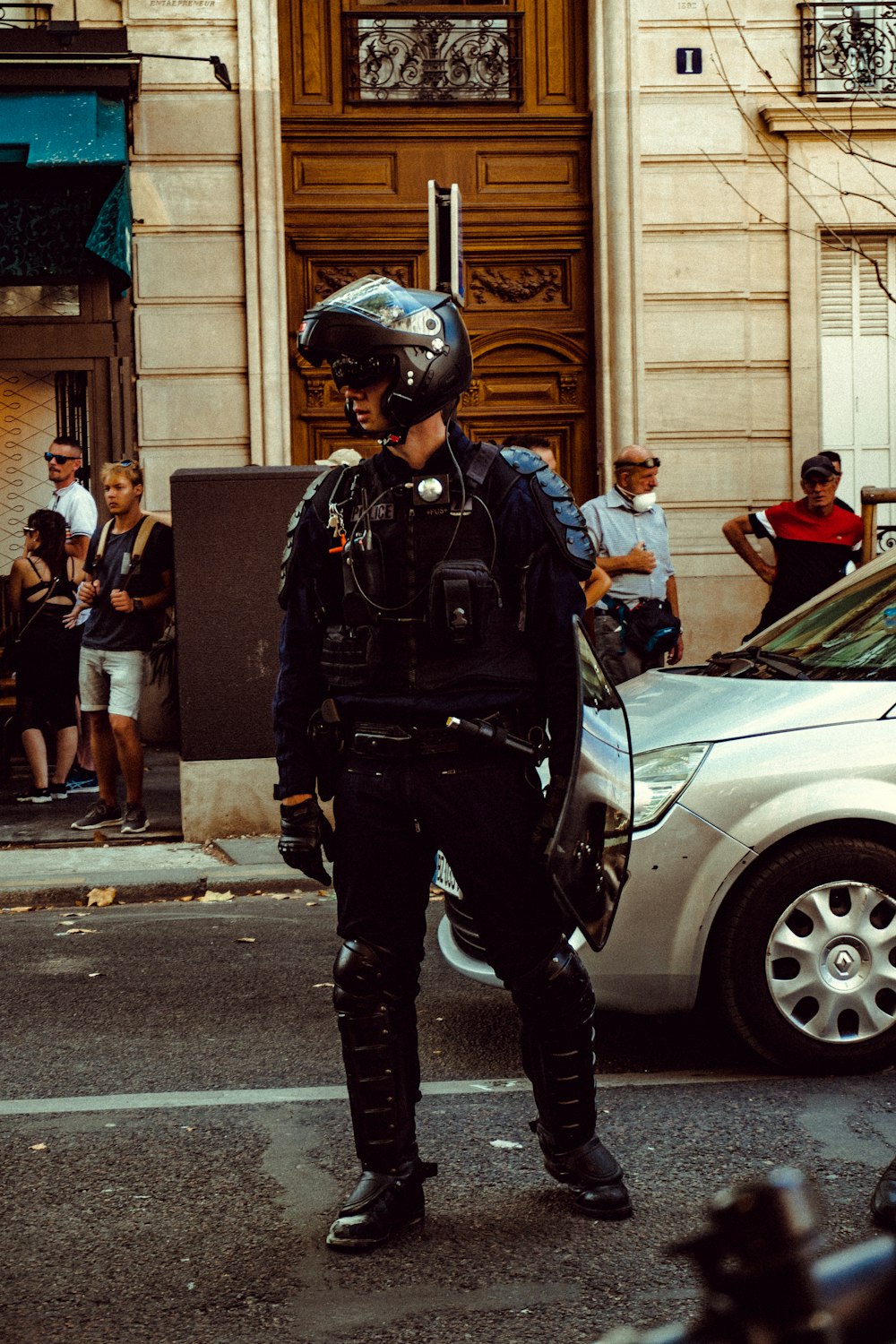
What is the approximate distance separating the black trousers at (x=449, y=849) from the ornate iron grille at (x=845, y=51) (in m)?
10.8

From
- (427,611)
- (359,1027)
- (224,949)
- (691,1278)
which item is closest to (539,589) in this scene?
(427,611)

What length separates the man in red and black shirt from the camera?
371 inches

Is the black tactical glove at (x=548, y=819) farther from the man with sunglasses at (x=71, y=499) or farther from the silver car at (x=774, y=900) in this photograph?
the man with sunglasses at (x=71, y=499)

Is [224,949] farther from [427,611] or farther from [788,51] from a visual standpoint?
[788,51]

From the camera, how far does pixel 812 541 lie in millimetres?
9461

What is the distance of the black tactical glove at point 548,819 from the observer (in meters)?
3.59

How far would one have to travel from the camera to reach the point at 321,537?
376 cm

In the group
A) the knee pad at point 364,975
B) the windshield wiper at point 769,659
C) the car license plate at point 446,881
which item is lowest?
the car license plate at point 446,881

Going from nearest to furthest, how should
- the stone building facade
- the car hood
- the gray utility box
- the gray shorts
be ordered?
the car hood, the gray utility box, the gray shorts, the stone building facade

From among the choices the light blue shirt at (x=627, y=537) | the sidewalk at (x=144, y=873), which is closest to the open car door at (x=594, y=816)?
the sidewalk at (x=144, y=873)

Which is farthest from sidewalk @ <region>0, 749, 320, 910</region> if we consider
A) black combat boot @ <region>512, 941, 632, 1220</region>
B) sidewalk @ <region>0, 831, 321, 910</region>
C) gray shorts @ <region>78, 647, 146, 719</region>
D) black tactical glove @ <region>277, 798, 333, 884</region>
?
black combat boot @ <region>512, 941, 632, 1220</region>

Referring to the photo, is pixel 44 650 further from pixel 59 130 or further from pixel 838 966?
pixel 838 966

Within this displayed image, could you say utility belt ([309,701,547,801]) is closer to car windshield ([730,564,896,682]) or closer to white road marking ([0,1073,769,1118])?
white road marking ([0,1073,769,1118])

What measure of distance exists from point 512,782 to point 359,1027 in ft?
2.00
